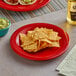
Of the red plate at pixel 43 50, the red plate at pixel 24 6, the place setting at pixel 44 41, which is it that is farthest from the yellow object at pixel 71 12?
the red plate at pixel 24 6

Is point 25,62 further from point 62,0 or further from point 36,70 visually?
point 62,0

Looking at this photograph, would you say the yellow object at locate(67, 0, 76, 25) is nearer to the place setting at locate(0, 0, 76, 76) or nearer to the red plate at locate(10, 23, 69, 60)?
the place setting at locate(0, 0, 76, 76)

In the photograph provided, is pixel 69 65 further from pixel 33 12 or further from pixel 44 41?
pixel 33 12

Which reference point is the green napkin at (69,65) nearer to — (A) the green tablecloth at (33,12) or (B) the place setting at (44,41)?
(B) the place setting at (44,41)

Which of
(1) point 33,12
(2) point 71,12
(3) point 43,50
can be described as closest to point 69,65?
(3) point 43,50

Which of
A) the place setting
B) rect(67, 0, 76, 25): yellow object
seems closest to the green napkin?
the place setting

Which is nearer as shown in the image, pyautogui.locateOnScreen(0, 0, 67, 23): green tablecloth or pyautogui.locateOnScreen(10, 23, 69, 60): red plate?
pyautogui.locateOnScreen(10, 23, 69, 60): red plate

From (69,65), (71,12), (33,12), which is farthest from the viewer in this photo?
(33,12)
